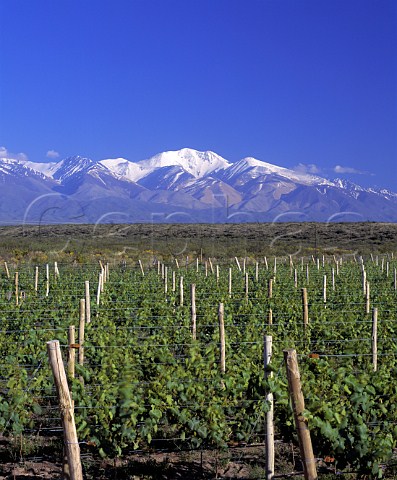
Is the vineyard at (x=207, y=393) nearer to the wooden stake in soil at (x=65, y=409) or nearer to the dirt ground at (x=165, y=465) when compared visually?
the dirt ground at (x=165, y=465)

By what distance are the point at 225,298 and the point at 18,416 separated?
10592mm

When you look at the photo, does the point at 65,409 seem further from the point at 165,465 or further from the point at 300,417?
the point at 165,465

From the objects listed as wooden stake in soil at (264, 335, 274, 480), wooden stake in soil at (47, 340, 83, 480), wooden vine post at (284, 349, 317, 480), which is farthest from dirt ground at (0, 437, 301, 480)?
wooden vine post at (284, 349, 317, 480)

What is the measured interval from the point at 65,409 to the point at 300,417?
76.8 inches

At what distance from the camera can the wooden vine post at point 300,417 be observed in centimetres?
529

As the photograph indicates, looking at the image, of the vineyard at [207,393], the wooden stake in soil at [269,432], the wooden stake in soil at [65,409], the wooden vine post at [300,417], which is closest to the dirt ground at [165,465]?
the vineyard at [207,393]

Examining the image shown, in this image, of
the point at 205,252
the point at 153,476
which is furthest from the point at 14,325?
the point at 205,252

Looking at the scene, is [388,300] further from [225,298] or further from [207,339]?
[207,339]

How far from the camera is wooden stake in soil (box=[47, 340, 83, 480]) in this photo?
5.27 m

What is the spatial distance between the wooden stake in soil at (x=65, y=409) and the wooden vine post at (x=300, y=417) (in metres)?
1.84

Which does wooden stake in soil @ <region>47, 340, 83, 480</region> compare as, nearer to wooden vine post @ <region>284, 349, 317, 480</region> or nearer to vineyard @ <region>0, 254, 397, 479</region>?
vineyard @ <region>0, 254, 397, 479</region>

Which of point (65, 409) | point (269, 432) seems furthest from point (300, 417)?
point (65, 409)

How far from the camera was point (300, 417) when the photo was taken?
5367 mm

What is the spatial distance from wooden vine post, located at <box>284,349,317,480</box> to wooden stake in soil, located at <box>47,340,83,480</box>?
1.84 metres
